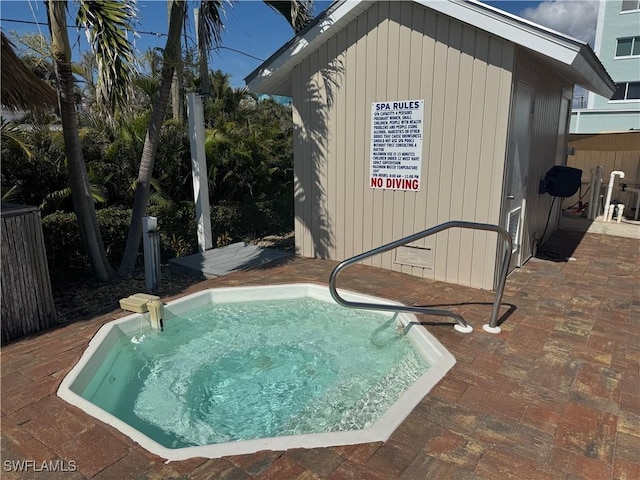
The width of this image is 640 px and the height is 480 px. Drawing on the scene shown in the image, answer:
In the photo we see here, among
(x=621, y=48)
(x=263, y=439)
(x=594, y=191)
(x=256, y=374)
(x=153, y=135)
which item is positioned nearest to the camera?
(x=263, y=439)

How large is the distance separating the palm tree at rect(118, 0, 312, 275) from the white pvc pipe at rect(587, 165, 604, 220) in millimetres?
9644

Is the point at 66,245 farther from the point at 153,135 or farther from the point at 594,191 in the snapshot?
the point at 594,191

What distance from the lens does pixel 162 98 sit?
20.4ft

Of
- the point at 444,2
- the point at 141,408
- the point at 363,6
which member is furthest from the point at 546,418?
the point at 363,6

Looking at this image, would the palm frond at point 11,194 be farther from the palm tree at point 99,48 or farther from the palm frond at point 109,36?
the palm frond at point 109,36

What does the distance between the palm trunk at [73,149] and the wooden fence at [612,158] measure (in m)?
11.6

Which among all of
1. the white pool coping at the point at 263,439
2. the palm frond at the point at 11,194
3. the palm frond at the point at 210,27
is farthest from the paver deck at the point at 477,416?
the palm frond at the point at 210,27

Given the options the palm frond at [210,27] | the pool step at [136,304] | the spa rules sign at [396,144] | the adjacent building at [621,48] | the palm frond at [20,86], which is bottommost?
the pool step at [136,304]

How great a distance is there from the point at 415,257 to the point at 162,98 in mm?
4501

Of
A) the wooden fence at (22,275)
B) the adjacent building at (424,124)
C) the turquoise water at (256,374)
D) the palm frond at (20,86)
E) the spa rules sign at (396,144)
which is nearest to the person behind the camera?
the turquoise water at (256,374)

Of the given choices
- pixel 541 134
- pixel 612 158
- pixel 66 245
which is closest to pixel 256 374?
pixel 66 245

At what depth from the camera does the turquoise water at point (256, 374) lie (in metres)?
3.59

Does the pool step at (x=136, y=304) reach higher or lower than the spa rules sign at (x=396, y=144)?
lower

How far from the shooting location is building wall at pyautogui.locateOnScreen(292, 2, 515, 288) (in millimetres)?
5574
